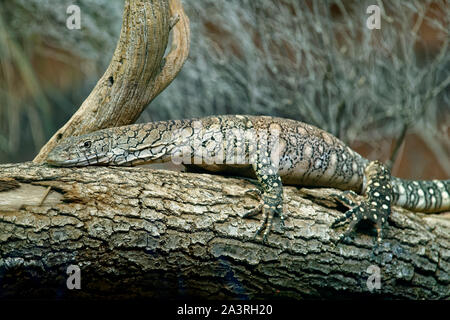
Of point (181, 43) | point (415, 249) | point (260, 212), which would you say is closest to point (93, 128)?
point (181, 43)

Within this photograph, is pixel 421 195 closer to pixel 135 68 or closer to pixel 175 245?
pixel 175 245

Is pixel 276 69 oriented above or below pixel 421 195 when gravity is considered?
above

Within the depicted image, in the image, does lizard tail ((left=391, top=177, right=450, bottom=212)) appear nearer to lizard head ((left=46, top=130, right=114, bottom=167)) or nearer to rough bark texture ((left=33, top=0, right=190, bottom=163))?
rough bark texture ((left=33, top=0, right=190, bottom=163))

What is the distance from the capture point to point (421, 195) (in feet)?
16.0

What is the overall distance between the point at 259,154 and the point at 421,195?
226cm

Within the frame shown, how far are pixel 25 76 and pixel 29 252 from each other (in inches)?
171

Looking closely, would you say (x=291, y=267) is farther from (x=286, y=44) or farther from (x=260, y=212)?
(x=286, y=44)

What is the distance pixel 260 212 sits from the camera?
341 cm

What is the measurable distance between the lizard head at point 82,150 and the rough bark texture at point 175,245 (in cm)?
12

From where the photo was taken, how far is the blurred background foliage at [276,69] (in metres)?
6.20

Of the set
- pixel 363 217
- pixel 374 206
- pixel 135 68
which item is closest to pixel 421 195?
pixel 374 206

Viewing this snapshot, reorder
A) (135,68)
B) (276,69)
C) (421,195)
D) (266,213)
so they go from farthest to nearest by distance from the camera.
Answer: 1. (276,69)
2. (421,195)
3. (135,68)
4. (266,213)

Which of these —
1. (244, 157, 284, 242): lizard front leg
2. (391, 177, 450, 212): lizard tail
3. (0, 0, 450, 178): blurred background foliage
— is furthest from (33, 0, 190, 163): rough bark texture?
(391, 177, 450, 212): lizard tail

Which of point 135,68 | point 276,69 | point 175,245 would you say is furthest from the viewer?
point 276,69
